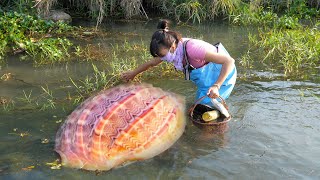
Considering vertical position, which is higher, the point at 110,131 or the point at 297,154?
the point at 110,131

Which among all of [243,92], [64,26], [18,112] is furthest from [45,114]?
[64,26]

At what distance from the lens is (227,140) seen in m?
3.97

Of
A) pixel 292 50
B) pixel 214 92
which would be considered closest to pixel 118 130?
pixel 214 92

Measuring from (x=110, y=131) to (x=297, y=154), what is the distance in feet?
5.64

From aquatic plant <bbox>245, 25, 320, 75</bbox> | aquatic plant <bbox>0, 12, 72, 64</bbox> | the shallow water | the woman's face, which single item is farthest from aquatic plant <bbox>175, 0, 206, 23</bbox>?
the woman's face

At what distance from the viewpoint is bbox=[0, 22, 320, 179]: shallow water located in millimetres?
3361

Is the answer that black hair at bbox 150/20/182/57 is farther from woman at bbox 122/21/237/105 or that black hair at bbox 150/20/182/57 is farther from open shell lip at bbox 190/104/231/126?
open shell lip at bbox 190/104/231/126

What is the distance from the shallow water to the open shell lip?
0.26 feet

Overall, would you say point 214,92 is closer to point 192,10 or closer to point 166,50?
point 166,50

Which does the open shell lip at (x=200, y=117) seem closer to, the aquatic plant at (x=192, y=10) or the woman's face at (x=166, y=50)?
the woman's face at (x=166, y=50)

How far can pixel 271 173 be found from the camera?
11.1 feet

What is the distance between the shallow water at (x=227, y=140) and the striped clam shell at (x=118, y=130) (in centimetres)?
9

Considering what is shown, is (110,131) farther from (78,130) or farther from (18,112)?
(18,112)

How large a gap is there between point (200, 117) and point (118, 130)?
1326mm
